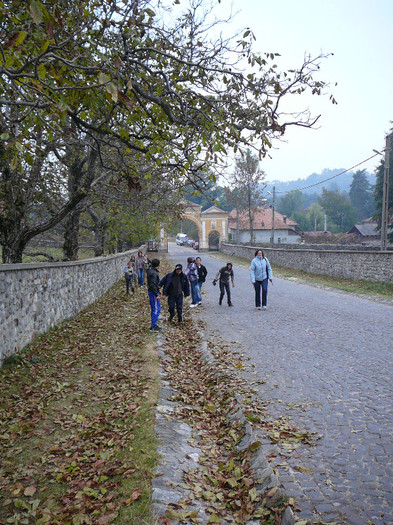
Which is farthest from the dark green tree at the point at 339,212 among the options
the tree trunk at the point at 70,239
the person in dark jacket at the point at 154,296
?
the person in dark jacket at the point at 154,296

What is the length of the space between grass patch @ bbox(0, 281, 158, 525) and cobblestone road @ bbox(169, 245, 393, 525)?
1436mm

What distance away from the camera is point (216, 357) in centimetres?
856

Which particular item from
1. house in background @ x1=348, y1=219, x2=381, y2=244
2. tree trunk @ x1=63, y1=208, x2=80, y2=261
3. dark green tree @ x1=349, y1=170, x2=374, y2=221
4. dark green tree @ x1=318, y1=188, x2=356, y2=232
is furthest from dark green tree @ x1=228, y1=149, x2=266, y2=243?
dark green tree @ x1=349, y1=170, x2=374, y2=221

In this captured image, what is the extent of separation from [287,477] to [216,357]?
14.5ft

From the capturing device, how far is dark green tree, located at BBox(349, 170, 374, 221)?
4380 inches

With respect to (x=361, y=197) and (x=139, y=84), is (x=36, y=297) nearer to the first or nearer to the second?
(x=139, y=84)

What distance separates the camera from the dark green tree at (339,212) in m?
101

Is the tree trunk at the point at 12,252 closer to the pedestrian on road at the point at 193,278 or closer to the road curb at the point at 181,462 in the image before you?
the pedestrian on road at the point at 193,278

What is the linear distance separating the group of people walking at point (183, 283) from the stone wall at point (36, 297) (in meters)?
2.42

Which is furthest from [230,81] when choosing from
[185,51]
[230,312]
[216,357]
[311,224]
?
[311,224]

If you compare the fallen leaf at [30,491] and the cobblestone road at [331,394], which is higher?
the cobblestone road at [331,394]

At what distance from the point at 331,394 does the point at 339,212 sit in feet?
339

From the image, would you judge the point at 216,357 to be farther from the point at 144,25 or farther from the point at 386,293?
the point at 386,293

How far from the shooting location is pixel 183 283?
508 inches
